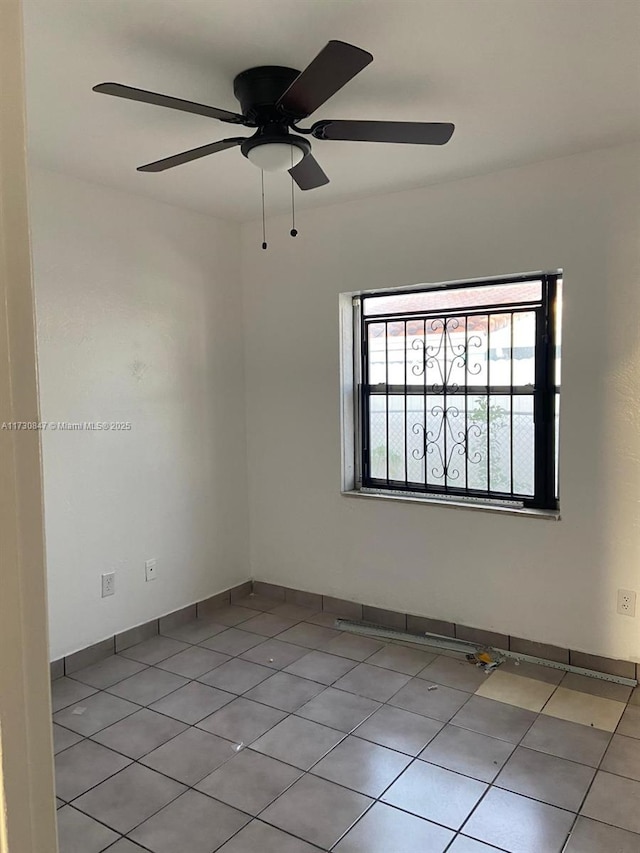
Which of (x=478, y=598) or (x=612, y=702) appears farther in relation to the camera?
(x=478, y=598)

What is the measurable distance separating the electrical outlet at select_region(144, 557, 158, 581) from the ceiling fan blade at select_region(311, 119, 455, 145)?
8.03 feet

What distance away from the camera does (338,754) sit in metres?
2.44

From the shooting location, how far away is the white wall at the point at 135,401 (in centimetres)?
309

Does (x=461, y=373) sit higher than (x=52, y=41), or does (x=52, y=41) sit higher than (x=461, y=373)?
(x=52, y=41)

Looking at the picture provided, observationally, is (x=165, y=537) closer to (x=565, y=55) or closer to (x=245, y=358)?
(x=245, y=358)

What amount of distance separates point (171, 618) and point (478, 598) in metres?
1.73

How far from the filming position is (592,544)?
9.87 feet

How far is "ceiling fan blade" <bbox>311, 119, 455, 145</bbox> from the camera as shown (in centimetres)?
200

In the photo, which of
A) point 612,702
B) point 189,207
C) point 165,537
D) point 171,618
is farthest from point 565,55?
point 171,618

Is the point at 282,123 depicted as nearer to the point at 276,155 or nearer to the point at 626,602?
the point at 276,155

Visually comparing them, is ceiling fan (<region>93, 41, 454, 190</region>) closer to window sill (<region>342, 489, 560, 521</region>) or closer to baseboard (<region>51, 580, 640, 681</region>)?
window sill (<region>342, 489, 560, 521</region>)

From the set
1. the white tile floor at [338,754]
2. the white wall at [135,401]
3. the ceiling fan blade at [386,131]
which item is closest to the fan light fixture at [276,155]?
the ceiling fan blade at [386,131]

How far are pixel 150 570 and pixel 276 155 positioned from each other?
7.75 ft

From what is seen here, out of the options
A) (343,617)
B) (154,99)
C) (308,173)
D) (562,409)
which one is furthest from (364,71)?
(343,617)
